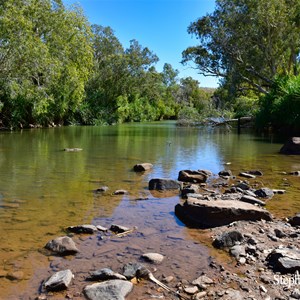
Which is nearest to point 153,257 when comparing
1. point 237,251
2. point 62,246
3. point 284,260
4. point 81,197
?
point 237,251

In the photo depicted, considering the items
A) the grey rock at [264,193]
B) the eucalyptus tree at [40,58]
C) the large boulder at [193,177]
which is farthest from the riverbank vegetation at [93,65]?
the grey rock at [264,193]

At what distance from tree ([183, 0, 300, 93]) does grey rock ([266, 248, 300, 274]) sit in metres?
32.9

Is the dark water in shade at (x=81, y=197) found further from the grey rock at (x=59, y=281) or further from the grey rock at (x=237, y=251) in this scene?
the grey rock at (x=237, y=251)

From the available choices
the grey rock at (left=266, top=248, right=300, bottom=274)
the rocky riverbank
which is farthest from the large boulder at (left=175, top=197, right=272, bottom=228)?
the grey rock at (left=266, top=248, right=300, bottom=274)

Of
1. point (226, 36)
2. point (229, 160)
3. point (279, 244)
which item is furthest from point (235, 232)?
point (226, 36)

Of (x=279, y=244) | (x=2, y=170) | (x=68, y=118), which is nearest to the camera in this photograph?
(x=279, y=244)

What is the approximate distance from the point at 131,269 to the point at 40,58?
21.9 meters

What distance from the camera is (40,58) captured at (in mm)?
24000

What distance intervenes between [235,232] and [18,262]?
309 cm

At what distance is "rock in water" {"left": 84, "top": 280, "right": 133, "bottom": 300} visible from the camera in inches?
155

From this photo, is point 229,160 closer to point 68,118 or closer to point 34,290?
point 34,290

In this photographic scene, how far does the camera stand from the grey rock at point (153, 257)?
489 centimetres

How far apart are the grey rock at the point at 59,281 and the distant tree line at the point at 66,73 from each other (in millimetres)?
20592

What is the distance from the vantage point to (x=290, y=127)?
95.1 feet
